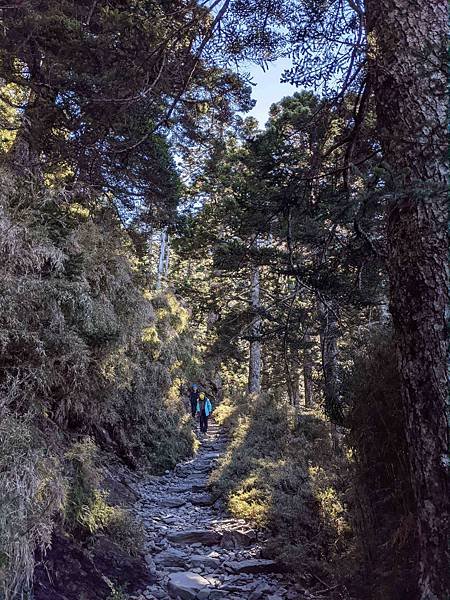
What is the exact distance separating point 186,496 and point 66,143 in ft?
23.6

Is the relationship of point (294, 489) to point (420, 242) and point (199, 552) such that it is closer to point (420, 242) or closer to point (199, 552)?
point (199, 552)

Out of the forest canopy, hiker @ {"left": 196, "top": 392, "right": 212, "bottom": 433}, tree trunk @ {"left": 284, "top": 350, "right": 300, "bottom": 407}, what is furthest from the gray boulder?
hiker @ {"left": 196, "top": 392, "right": 212, "bottom": 433}

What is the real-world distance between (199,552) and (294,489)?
212 cm

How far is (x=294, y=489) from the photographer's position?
7488mm

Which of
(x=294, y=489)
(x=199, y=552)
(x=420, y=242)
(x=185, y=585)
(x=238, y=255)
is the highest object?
(x=238, y=255)

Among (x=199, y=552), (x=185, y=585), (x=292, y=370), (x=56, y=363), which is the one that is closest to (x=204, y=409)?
(x=292, y=370)

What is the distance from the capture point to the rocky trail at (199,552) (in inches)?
190

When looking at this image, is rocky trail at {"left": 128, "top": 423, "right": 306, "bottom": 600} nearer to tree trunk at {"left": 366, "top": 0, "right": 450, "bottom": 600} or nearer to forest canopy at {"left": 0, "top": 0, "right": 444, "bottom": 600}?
forest canopy at {"left": 0, "top": 0, "right": 444, "bottom": 600}

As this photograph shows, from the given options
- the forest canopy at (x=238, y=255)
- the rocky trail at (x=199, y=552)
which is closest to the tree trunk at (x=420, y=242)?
the forest canopy at (x=238, y=255)

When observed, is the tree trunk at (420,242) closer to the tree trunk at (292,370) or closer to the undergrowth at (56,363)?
the undergrowth at (56,363)

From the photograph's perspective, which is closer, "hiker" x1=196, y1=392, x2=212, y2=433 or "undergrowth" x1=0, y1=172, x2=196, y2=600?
"undergrowth" x1=0, y1=172, x2=196, y2=600

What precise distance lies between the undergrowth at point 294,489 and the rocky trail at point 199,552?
0.32 m

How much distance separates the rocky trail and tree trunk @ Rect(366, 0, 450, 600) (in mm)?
2879

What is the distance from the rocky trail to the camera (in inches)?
190
